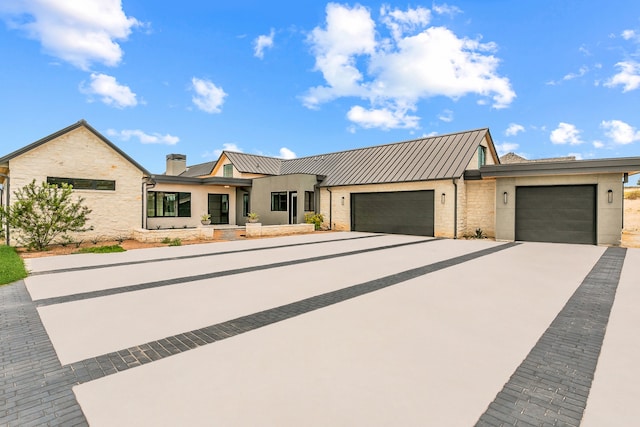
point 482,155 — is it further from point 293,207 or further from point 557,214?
point 293,207

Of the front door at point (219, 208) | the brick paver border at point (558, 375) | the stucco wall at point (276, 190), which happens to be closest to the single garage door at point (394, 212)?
the stucco wall at point (276, 190)

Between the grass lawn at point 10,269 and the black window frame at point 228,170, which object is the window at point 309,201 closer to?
the black window frame at point 228,170

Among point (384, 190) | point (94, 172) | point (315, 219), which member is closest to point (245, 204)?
point (315, 219)

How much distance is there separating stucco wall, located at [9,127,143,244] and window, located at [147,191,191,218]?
13.1 ft

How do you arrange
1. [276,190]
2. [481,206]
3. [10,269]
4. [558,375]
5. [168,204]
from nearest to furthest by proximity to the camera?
[558,375], [10,269], [481,206], [168,204], [276,190]

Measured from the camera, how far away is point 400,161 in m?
19.6

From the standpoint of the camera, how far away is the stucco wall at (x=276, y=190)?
806 inches

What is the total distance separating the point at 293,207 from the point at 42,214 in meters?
13.0

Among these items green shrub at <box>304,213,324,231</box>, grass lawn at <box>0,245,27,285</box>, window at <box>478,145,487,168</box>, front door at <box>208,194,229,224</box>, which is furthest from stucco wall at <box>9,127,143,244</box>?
window at <box>478,145,487,168</box>

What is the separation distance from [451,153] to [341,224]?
8240 millimetres

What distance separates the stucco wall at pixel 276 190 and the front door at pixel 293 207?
21 centimetres

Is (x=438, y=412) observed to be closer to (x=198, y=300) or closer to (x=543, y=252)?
(x=198, y=300)

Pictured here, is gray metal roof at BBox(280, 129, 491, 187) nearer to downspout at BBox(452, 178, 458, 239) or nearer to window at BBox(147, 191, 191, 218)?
downspout at BBox(452, 178, 458, 239)

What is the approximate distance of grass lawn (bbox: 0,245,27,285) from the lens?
7075 mm
